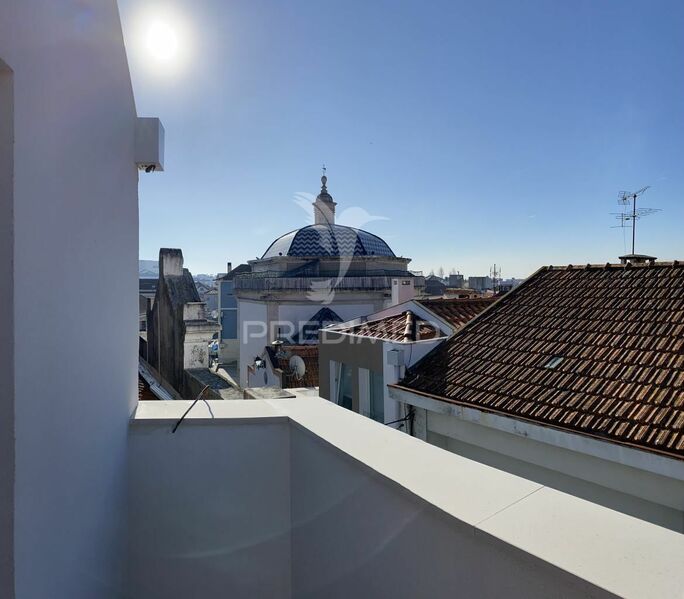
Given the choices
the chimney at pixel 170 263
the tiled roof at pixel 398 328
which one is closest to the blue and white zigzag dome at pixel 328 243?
the tiled roof at pixel 398 328

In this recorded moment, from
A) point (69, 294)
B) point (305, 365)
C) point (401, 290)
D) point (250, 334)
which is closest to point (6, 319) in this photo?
point (69, 294)

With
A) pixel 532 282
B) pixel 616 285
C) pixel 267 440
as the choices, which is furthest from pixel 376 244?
pixel 267 440

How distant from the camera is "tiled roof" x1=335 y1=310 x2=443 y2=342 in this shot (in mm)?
8300

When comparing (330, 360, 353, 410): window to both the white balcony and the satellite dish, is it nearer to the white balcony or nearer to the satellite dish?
the satellite dish

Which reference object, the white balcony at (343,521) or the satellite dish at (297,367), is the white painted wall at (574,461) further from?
the satellite dish at (297,367)

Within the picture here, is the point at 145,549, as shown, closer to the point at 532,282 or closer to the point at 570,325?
the point at 570,325

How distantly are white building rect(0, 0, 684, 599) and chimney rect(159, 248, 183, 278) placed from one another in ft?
20.0

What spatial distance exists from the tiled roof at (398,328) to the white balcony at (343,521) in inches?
240

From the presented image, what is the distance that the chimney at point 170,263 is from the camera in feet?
26.1

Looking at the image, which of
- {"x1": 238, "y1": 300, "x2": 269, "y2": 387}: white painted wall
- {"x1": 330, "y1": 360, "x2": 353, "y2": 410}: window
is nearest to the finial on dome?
{"x1": 238, "y1": 300, "x2": 269, "y2": 387}: white painted wall

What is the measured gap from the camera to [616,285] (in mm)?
6449

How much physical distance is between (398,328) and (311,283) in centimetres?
1068

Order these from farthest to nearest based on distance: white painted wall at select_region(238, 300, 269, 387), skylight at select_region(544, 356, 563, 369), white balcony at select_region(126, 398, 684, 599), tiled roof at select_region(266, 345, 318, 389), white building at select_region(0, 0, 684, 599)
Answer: white painted wall at select_region(238, 300, 269, 387)
tiled roof at select_region(266, 345, 318, 389)
skylight at select_region(544, 356, 563, 369)
white building at select_region(0, 0, 684, 599)
white balcony at select_region(126, 398, 684, 599)

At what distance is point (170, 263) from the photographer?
7996 millimetres
